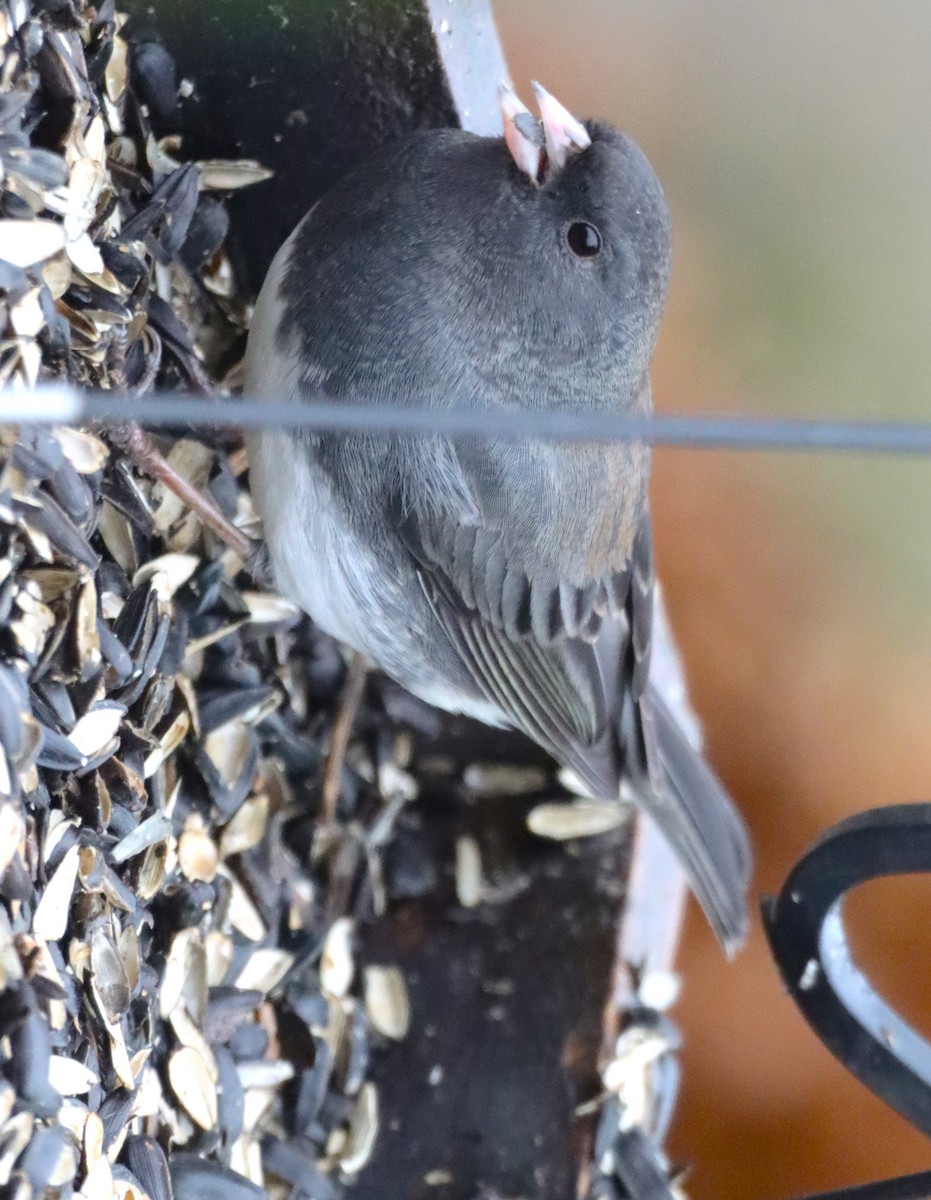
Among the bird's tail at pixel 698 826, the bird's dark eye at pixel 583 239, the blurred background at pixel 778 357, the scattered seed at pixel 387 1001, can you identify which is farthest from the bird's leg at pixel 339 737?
the blurred background at pixel 778 357

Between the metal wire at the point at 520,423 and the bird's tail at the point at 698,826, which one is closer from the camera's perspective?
the metal wire at the point at 520,423

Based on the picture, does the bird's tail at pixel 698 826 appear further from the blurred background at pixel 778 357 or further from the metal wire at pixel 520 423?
the metal wire at pixel 520 423

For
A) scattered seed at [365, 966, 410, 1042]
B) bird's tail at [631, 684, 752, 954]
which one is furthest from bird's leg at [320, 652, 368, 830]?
bird's tail at [631, 684, 752, 954]

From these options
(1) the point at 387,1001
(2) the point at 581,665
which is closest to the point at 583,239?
(2) the point at 581,665

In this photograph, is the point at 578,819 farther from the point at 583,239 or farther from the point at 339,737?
the point at 583,239

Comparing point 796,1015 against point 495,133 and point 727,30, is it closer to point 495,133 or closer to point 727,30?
point 495,133

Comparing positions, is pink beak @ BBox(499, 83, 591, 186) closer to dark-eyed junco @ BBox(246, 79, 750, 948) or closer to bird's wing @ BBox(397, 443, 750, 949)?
Answer: dark-eyed junco @ BBox(246, 79, 750, 948)
